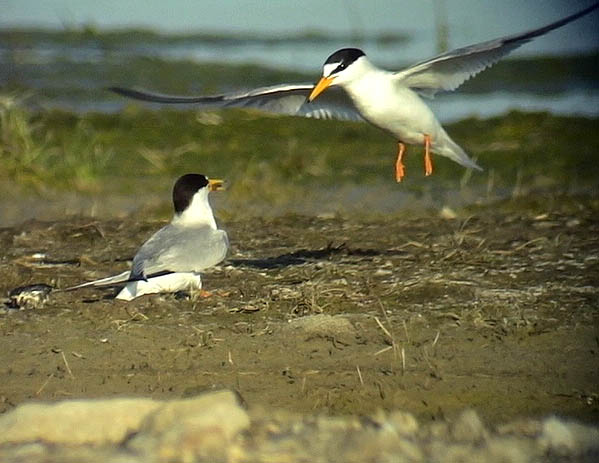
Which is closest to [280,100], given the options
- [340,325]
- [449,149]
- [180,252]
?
[449,149]

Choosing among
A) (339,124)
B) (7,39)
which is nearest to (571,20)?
(339,124)

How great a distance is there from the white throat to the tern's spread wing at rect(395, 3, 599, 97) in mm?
1370

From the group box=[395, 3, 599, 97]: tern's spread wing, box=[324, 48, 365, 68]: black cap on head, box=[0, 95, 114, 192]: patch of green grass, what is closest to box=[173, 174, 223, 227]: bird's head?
box=[324, 48, 365, 68]: black cap on head

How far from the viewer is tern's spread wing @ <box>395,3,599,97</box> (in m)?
8.16

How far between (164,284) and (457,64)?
2.26m

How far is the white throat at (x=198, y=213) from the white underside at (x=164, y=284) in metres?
0.61

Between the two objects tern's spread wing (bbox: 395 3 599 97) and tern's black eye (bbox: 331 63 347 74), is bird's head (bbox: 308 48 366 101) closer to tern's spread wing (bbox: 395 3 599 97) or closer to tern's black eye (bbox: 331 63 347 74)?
tern's black eye (bbox: 331 63 347 74)

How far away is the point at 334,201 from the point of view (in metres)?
11.1

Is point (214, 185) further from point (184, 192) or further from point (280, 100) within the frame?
point (280, 100)

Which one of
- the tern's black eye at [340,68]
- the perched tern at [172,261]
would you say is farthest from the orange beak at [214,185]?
the tern's black eye at [340,68]

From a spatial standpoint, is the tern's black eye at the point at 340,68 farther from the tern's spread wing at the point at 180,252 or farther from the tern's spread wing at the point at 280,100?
the tern's spread wing at the point at 180,252

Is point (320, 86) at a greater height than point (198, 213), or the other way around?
point (320, 86)

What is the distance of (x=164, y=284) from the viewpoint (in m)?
7.82

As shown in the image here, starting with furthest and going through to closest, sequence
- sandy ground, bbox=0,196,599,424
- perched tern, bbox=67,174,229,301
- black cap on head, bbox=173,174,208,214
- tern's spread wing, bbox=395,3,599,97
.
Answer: black cap on head, bbox=173,174,208,214, tern's spread wing, bbox=395,3,599,97, perched tern, bbox=67,174,229,301, sandy ground, bbox=0,196,599,424
